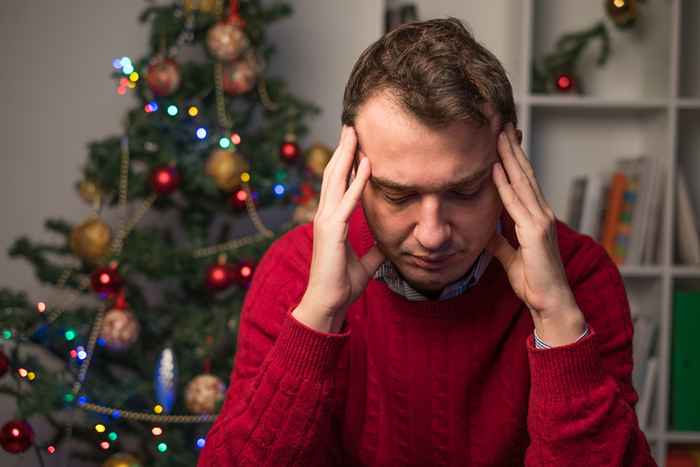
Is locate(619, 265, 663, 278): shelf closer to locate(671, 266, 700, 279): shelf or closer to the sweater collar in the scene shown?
locate(671, 266, 700, 279): shelf

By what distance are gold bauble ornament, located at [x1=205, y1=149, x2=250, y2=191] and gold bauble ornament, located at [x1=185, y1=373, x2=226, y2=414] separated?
0.53 meters

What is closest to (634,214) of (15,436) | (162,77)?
(162,77)

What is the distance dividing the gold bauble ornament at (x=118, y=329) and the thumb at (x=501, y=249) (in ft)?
4.05

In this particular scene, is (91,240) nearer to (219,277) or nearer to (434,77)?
(219,277)

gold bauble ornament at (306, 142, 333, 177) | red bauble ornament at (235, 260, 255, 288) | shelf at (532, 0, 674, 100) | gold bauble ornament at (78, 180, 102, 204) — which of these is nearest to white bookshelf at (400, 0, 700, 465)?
shelf at (532, 0, 674, 100)

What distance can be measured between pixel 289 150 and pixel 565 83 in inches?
43.7

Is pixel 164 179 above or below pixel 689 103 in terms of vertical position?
below

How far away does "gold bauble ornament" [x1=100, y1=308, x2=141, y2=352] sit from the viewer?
7.71 ft

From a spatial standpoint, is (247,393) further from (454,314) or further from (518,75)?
(518,75)

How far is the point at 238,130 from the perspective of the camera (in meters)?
2.58

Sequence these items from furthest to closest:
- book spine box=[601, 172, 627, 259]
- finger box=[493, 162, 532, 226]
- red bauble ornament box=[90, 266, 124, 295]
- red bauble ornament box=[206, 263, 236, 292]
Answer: book spine box=[601, 172, 627, 259] → red bauble ornament box=[206, 263, 236, 292] → red bauble ornament box=[90, 266, 124, 295] → finger box=[493, 162, 532, 226]

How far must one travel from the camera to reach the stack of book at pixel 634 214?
3.00 meters

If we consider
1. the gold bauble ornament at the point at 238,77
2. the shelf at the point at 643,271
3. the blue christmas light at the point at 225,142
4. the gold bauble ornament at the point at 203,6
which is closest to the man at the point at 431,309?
the blue christmas light at the point at 225,142

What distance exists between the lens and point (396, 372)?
1511mm
